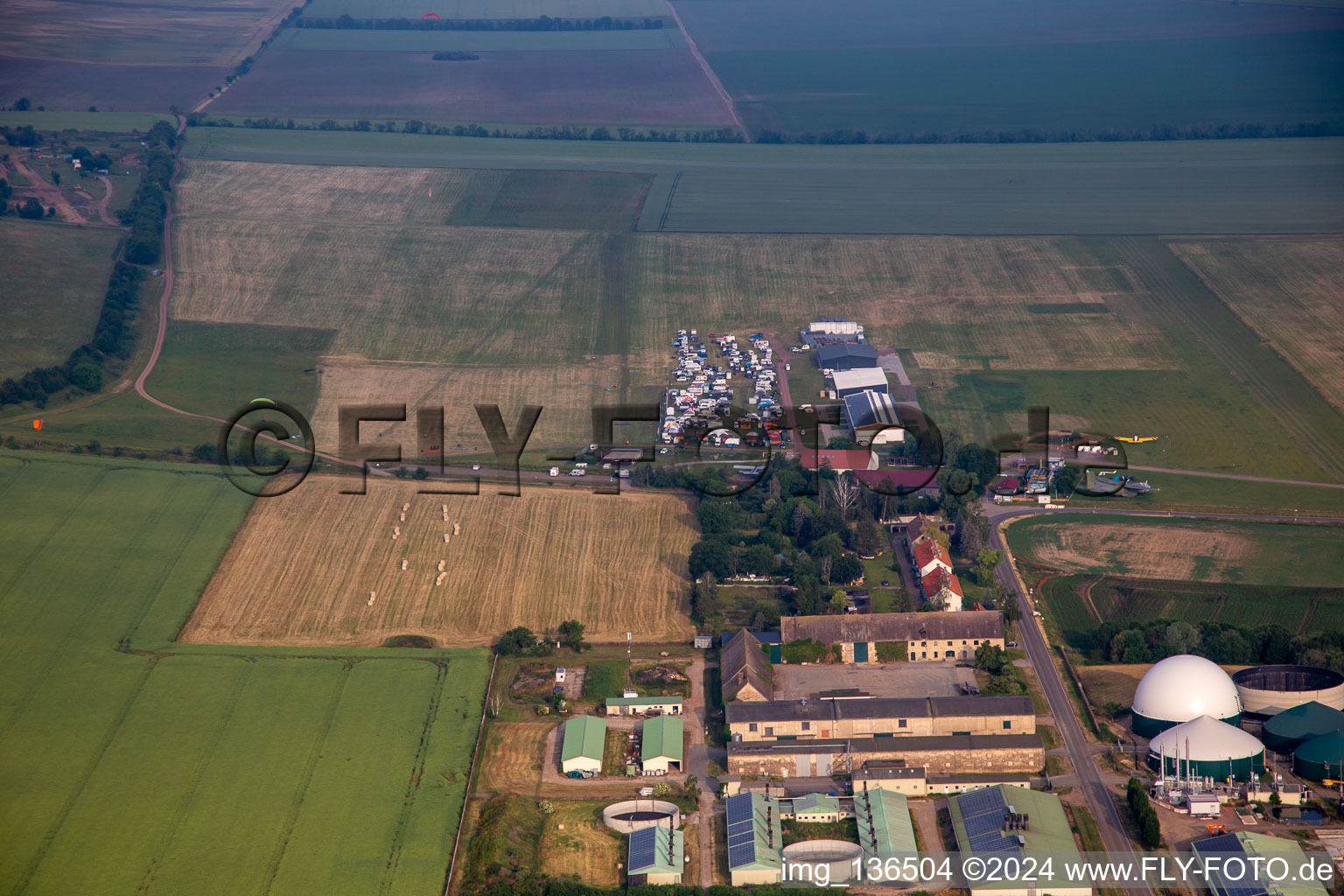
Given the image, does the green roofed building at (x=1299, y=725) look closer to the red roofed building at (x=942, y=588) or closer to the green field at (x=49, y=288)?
the red roofed building at (x=942, y=588)

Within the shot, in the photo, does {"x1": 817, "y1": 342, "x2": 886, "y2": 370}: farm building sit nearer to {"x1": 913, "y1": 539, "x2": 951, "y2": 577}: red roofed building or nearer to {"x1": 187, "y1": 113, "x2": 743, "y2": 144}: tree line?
{"x1": 913, "y1": 539, "x2": 951, "y2": 577}: red roofed building

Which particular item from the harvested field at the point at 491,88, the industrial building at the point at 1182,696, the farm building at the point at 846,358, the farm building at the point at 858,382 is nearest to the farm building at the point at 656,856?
the industrial building at the point at 1182,696

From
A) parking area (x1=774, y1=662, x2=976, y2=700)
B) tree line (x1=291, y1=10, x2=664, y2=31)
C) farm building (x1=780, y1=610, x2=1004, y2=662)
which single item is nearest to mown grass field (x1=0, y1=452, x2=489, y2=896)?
parking area (x1=774, y1=662, x2=976, y2=700)

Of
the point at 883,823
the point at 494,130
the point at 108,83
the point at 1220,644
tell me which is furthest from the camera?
the point at 108,83

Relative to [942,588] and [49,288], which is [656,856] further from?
[49,288]

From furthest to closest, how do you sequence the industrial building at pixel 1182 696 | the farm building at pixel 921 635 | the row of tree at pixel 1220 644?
the farm building at pixel 921 635 < the row of tree at pixel 1220 644 < the industrial building at pixel 1182 696

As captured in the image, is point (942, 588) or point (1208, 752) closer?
point (1208, 752)

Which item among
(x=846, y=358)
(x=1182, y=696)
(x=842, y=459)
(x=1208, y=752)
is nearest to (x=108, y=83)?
(x=846, y=358)
